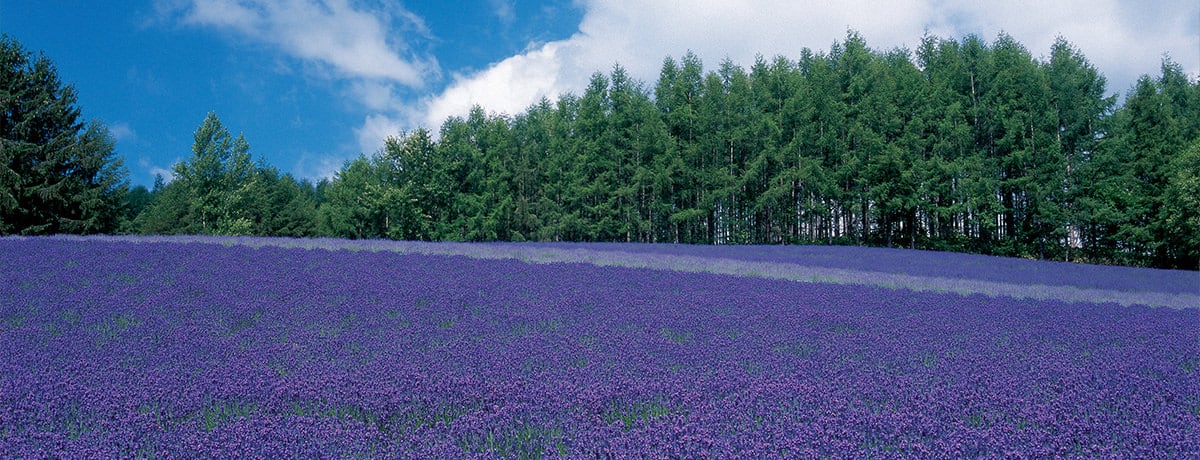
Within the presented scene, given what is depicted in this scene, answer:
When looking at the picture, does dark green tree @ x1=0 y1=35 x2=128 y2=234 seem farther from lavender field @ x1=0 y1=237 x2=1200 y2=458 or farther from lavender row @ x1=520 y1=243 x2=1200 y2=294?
lavender row @ x1=520 y1=243 x2=1200 y2=294

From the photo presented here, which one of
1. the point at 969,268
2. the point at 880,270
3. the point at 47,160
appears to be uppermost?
the point at 47,160

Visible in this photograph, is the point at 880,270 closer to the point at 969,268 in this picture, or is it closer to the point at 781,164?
the point at 969,268

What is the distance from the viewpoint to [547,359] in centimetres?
466

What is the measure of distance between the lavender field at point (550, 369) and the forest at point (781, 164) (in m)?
23.6

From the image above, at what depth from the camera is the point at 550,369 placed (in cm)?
440

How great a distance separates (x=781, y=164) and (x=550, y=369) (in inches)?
1196

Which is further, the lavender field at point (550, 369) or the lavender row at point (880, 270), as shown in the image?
the lavender row at point (880, 270)

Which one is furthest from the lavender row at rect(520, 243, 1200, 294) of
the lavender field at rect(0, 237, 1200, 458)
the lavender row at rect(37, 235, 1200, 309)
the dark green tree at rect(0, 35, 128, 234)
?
the dark green tree at rect(0, 35, 128, 234)

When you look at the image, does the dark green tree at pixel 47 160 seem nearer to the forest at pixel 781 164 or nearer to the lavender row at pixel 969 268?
the forest at pixel 781 164

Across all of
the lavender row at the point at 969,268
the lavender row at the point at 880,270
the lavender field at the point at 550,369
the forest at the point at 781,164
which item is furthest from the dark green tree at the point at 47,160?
the lavender row at the point at 969,268

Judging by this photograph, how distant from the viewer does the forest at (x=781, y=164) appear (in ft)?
88.9

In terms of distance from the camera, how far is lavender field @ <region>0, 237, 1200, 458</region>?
3148 mm

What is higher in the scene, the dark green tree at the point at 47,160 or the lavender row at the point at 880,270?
the dark green tree at the point at 47,160

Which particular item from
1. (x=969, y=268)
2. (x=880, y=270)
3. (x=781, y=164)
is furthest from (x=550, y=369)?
(x=781, y=164)
